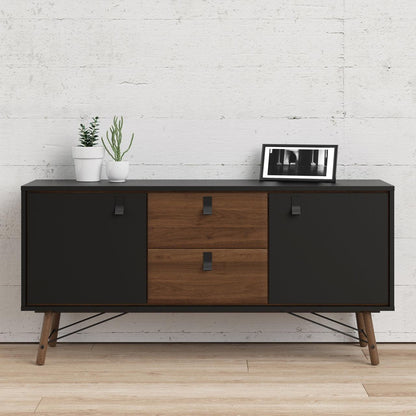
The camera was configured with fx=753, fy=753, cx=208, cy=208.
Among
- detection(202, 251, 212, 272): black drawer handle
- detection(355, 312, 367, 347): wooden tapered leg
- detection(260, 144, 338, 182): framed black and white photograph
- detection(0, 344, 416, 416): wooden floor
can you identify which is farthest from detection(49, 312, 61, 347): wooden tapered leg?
detection(355, 312, 367, 347): wooden tapered leg

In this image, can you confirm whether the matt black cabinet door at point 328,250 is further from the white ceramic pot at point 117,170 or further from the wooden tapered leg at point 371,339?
the white ceramic pot at point 117,170

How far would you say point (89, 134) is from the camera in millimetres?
3605

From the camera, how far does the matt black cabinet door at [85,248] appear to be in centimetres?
334

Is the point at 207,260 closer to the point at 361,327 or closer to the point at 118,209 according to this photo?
the point at 118,209

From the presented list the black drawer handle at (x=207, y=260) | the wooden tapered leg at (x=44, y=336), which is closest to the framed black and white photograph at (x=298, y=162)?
the black drawer handle at (x=207, y=260)

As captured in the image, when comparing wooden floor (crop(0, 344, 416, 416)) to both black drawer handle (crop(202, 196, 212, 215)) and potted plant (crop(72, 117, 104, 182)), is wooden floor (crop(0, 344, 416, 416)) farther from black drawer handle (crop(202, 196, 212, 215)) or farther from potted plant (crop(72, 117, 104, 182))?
potted plant (crop(72, 117, 104, 182))

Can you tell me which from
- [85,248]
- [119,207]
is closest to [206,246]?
[119,207]

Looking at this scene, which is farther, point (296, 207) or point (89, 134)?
point (89, 134)

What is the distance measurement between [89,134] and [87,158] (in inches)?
6.4

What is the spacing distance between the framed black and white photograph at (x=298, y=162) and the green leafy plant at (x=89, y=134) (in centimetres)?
81

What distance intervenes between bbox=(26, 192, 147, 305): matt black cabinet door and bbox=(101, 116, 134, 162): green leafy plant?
27cm

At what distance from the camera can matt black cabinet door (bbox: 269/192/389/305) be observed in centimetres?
334

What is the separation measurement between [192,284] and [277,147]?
2.57ft

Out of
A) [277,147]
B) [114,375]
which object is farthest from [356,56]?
[114,375]
